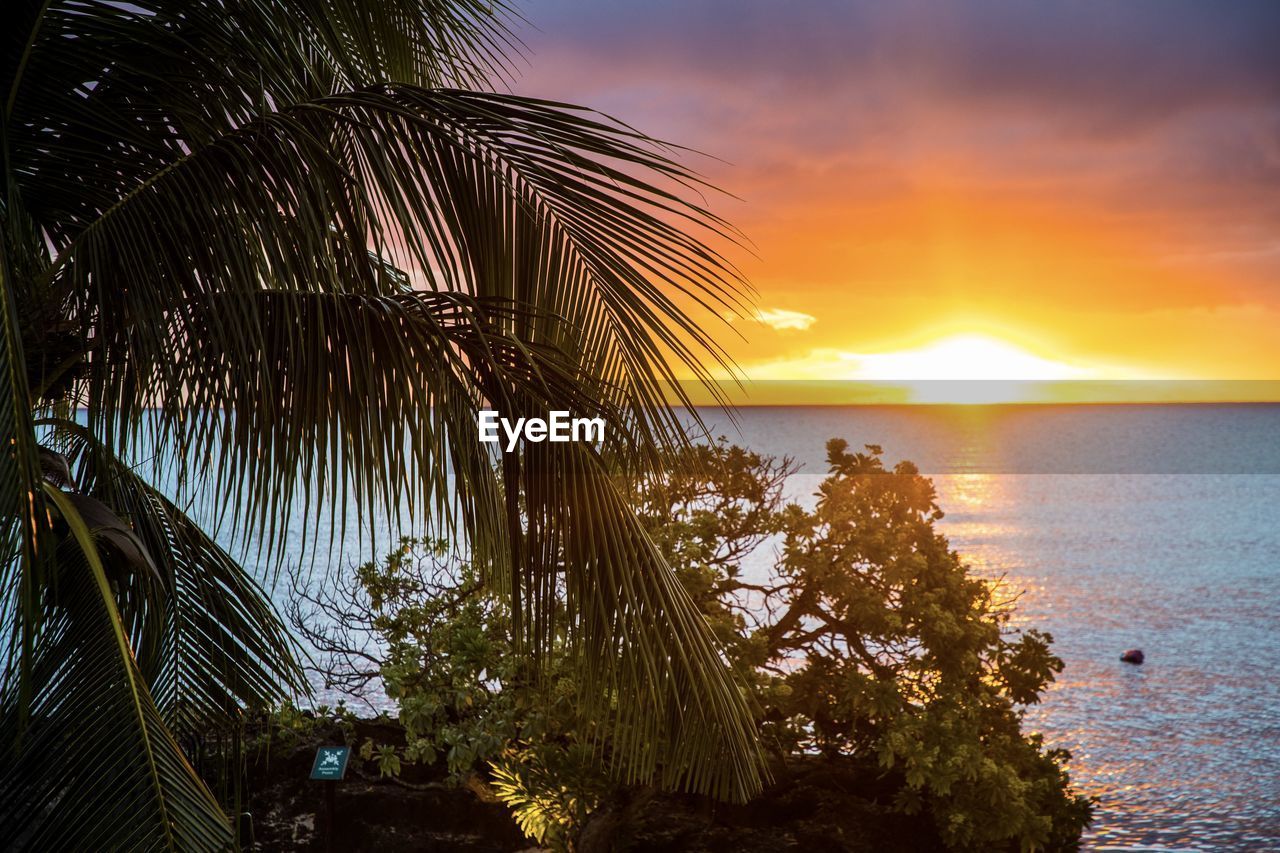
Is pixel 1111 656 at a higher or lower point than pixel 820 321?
Result: lower

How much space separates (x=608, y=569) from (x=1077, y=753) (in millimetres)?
16733

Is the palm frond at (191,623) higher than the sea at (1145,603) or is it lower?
higher

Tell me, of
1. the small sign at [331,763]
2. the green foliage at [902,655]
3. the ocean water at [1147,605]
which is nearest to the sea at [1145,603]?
the ocean water at [1147,605]

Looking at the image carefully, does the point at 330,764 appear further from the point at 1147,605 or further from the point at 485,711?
the point at 1147,605

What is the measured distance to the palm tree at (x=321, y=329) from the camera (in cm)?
264

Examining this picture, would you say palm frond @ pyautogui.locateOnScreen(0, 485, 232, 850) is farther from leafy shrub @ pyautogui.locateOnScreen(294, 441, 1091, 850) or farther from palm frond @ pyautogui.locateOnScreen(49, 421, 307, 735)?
leafy shrub @ pyautogui.locateOnScreen(294, 441, 1091, 850)

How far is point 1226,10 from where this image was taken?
28.5m

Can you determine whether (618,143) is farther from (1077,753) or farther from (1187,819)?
(1077,753)

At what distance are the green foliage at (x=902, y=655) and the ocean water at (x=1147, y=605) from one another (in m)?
0.66

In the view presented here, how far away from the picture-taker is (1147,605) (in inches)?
1233

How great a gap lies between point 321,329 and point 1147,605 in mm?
32895

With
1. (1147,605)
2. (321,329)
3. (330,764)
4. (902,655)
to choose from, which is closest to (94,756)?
(321,329)

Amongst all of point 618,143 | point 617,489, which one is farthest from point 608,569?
point 618,143

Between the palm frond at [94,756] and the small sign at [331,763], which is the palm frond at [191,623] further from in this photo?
the small sign at [331,763]
